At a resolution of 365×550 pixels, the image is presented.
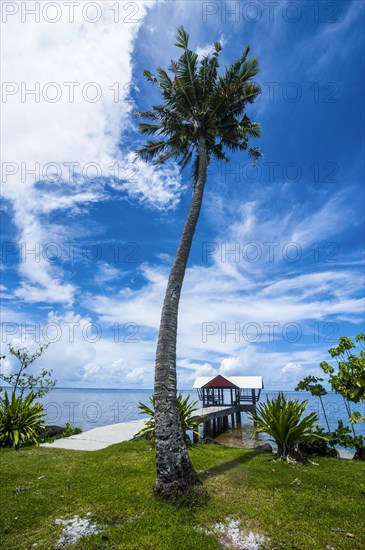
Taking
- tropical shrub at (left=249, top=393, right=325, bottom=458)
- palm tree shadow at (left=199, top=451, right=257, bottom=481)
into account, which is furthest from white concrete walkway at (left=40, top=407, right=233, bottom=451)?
tropical shrub at (left=249, top=393, right=325, bottom=458)

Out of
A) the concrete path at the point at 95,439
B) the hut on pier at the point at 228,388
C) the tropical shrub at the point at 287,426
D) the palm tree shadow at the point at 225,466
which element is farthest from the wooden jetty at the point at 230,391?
the tropical shrub at the point at 287,426

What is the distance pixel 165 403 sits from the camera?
6652mm

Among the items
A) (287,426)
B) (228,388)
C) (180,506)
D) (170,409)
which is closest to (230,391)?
(228,388)

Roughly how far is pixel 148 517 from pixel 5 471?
15.6 feet

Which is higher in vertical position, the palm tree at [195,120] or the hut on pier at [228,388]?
the palm tree at [195,120]

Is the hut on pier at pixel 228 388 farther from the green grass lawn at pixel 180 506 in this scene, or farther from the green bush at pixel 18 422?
the green grass lawn at pixel 180 506

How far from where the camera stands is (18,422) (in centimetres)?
1173

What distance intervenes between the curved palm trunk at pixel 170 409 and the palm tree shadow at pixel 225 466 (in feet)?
4.58

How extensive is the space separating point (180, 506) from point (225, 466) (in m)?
3.41

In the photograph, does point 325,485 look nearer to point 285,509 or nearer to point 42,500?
point 285,509

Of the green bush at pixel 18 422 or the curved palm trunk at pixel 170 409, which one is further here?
the green bush at pixel 18 422

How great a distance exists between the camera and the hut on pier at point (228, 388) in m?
32.9

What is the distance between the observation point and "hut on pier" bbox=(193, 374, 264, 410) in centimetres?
3294

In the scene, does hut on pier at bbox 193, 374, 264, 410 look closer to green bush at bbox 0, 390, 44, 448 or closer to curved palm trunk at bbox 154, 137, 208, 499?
green bush at bbox 0, 390, 44, 448
